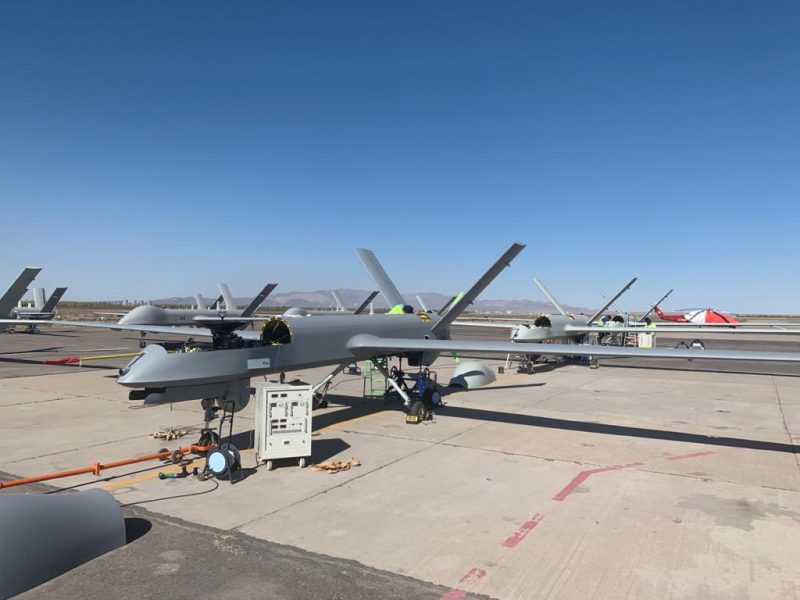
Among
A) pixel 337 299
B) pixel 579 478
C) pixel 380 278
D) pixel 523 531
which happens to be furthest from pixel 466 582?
pixel 337 299

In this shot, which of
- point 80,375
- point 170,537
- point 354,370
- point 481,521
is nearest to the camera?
point 170,537

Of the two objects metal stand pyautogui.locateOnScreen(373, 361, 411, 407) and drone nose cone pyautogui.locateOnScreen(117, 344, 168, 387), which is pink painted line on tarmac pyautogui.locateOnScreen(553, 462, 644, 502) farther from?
drone nose cone pyautogui.locateOnScreen(117, 344, 168, 387)

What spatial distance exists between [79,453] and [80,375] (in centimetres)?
1300

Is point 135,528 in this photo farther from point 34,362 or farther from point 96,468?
point 34,362

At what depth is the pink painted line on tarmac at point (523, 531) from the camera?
264 inches

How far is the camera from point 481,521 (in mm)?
7418

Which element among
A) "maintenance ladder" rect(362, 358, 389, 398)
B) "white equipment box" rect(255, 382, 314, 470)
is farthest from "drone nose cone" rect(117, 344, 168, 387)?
"maintenance ladder" rect(362, 358, 389, 398)

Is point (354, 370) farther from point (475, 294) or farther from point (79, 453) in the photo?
point (79, 453)

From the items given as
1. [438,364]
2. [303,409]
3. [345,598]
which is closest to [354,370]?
[438,364]

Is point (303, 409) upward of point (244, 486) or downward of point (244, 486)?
upward

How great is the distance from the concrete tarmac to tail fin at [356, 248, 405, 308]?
14.5ft

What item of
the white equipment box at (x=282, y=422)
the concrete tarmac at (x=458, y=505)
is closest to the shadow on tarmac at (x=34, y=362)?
the concrete tarmac at (x=458, y=505)

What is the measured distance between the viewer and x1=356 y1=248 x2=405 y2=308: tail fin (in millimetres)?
18922

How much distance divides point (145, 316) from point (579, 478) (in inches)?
1360
